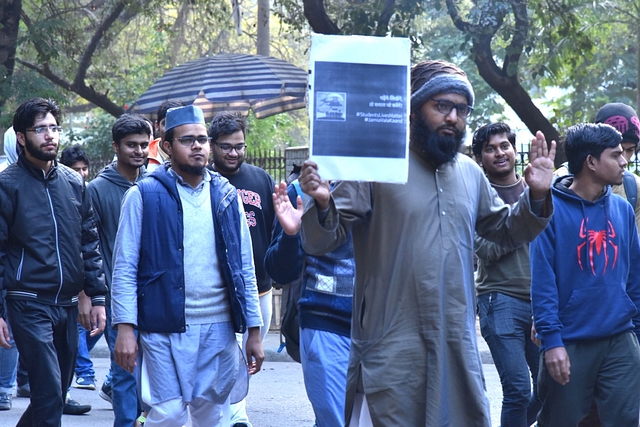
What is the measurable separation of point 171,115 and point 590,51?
10.7 metres

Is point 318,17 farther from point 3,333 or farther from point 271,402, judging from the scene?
point 3,333

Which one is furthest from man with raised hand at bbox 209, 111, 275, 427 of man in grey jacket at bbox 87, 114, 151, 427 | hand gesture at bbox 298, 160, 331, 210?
hand gesture at bbox 298, 160, 331, 210

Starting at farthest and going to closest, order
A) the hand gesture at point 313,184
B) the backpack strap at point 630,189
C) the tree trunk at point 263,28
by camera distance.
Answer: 1. the tree trunk at point 263,28
2. the backpack strap at point 630,189
3. the hand gesture at point 313,184

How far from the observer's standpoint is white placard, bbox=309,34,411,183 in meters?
3.39

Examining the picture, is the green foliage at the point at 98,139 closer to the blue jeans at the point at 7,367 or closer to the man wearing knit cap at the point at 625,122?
the blue jeans at the point at 7,367

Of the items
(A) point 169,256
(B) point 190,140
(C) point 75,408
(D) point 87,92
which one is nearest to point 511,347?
(A) point 169,256

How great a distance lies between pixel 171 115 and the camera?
5.34 m

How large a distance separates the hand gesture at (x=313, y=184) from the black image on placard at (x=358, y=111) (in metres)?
0.07

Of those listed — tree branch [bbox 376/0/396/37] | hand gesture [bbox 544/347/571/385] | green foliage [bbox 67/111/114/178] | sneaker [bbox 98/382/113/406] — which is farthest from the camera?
green foliage [bbox 67/111/114/178]

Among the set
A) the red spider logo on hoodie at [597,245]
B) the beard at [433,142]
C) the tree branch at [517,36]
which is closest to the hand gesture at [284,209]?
the beard at [433,142]

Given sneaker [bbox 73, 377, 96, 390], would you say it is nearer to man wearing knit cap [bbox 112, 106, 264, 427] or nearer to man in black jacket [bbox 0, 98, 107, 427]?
man in black jacket [bbox 0, 98, 107, 427]

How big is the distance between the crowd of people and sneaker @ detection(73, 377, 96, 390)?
2.67 m

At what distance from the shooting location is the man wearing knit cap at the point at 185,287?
4.99 m

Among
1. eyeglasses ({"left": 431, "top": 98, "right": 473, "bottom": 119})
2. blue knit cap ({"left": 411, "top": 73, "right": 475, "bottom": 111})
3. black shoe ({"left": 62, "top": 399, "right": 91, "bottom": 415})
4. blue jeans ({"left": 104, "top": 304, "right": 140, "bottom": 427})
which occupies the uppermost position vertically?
blue knit cap ({"left": 411, "top": 73, "right": 475, "bottom": 111})
